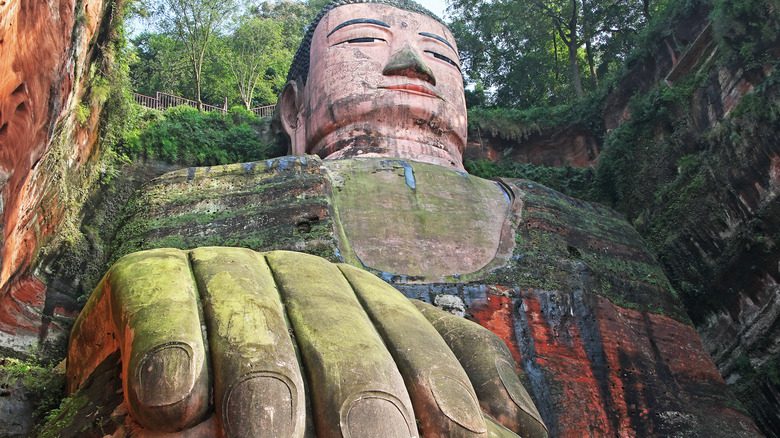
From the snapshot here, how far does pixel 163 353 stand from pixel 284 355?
419 millimetres

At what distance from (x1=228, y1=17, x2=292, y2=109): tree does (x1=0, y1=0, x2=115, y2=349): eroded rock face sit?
12971 mm

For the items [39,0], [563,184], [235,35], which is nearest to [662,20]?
[563,184]

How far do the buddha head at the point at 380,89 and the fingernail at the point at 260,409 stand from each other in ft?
19.5

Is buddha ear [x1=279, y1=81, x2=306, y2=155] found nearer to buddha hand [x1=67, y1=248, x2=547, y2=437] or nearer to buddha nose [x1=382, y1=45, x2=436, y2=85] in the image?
buddha nose [x1=382, y1=45, x2=436, y2=85]

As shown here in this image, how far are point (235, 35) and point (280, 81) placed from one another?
329 cm

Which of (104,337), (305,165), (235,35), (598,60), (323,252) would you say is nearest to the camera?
(104,337)

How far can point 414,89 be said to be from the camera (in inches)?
365

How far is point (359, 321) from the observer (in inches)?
141

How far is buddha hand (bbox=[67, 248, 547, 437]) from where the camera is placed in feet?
9.93

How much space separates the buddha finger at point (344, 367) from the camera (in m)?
3.06

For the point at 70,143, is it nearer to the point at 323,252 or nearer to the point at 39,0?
the point at 323,252

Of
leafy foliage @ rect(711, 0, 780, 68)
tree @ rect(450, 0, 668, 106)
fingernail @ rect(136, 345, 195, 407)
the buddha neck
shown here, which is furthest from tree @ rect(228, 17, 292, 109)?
fingernail @ rect(136, 345, 195, 407)

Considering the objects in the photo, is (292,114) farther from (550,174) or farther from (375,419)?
(375,419)

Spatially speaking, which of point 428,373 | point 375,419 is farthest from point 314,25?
point 375,419
